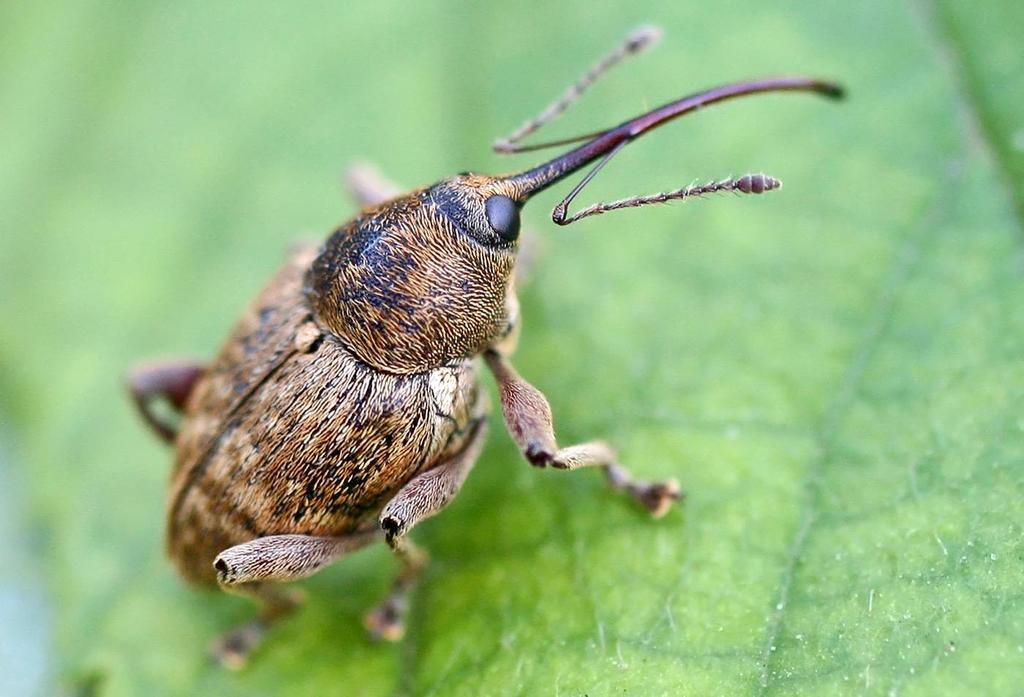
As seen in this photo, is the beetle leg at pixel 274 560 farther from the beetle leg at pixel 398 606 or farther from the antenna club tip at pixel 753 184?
the antenna club tip at pixel 753 184

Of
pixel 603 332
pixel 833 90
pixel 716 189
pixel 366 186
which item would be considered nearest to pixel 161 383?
pixel 366 186

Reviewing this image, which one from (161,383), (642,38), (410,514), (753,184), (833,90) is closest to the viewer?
(753,184)

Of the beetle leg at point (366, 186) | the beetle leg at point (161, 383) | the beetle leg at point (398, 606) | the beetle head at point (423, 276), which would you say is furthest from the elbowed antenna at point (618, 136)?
the beetle leg at point (161, 383)

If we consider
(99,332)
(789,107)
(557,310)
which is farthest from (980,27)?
(99,332)

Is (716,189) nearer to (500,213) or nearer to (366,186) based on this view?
(500,213)

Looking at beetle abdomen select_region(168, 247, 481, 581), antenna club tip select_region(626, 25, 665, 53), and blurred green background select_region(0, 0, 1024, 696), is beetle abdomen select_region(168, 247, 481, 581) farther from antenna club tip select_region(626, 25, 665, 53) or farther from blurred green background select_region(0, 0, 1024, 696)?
antenna club tip select_region(626, 25, 665, 53)
